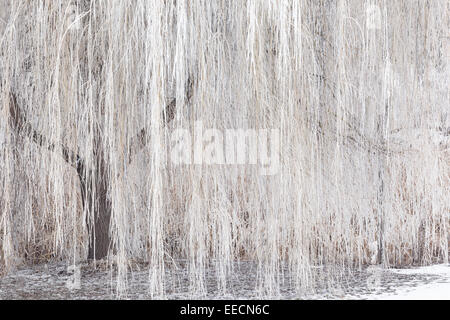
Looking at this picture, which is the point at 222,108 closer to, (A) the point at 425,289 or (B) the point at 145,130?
(B) the point at 145,130

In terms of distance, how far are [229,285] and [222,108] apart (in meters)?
0.81

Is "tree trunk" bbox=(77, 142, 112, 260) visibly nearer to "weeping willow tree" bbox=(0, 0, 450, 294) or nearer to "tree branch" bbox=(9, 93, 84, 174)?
"weeping willow tree" bbox=(0, 0, 450, 294)

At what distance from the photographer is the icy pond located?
252 centimetres

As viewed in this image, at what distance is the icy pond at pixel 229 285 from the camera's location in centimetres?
252

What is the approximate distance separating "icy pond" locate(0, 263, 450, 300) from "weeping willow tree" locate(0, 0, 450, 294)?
0.09 m

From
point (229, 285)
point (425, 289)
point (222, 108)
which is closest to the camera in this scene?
point (222, 108)

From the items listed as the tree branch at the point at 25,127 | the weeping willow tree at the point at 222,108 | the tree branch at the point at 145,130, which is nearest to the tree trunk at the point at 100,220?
the weeping willow tree at the point at 222,108

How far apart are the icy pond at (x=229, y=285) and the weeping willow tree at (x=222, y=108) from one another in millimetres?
87

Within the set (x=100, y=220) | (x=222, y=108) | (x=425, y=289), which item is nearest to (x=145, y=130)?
(x=222, y=108)

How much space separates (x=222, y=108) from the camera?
2441mm

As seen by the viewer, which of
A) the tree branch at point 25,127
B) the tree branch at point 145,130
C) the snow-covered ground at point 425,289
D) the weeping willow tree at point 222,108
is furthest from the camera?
the tree branch at point 25,127

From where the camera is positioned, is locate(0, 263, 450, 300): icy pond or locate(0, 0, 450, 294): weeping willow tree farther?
locate(0, 263, 450, 300): icy pond

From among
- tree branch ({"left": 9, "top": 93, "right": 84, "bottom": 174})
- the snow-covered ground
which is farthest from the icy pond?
tree branch ({"left": 9, "top": 93, "right": 84, "bottom": 174})

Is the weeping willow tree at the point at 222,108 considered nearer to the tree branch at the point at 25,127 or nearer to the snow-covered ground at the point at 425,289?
the tree branch at the point at 25,127
